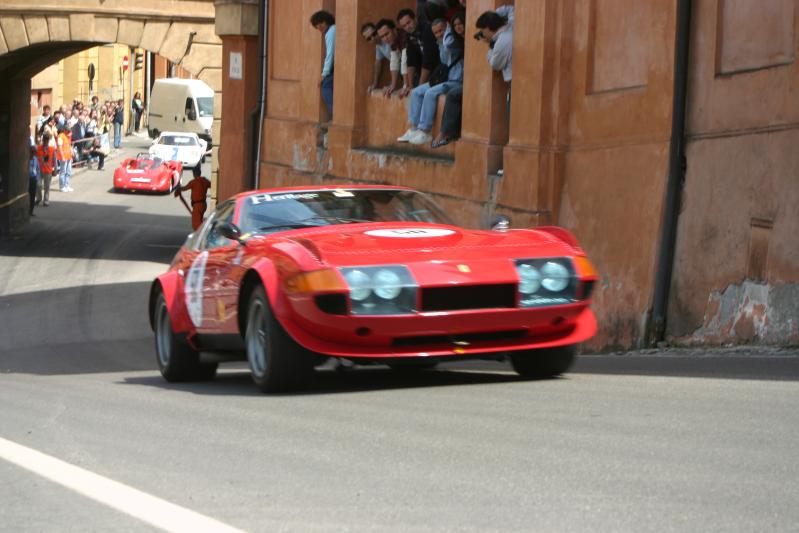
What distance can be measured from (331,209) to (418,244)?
1378 mm

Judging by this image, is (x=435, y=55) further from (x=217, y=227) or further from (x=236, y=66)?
(x=217, y=227)

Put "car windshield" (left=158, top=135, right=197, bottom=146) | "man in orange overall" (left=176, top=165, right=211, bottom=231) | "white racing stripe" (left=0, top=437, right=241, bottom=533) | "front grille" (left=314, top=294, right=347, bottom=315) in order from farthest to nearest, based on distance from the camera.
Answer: "car windshield" (left=158, top=135, right=197, bottom=146) < "man in orange overall" (left=176, top=165, right=211, bottom=231) < "front grille" (left=314, top=294, right=347, bottom=315) < "white racing stripe" (left=0, top=437, right=241, bottom=533)

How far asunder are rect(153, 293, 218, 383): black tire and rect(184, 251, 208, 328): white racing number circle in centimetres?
41

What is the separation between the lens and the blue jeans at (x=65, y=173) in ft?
160

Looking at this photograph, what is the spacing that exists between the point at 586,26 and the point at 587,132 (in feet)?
3.40

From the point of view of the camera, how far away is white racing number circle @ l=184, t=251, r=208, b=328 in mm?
10852

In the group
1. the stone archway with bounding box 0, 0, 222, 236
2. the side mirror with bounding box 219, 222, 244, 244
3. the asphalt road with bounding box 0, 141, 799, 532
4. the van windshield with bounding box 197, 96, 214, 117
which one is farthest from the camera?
the van windshield with bounding box 197, 96, 214, 117

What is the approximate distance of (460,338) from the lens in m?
9.00

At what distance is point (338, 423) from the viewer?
25.4ft

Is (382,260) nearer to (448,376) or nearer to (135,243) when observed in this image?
(448,376)

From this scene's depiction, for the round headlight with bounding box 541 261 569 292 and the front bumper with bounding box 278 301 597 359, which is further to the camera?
the round headlight with bounding box 541 261 569 292

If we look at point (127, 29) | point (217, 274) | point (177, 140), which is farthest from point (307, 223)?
point (177, 140)

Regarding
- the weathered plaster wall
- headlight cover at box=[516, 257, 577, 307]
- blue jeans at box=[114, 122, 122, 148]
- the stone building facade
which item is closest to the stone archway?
the stone building facade

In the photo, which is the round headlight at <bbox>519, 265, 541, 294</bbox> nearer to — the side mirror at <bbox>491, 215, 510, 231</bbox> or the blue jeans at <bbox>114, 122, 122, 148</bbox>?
the side mirror at <bbox>491, 215, 510, 231</bbox>
